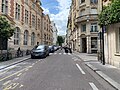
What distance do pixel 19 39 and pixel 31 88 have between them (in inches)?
1027

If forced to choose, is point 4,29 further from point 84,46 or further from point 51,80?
point 84,46

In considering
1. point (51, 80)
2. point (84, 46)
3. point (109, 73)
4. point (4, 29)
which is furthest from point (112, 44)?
point (84, 46)

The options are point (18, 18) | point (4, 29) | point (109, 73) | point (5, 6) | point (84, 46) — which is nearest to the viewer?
point (109, 73)

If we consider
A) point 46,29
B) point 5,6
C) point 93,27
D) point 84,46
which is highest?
point 46,29

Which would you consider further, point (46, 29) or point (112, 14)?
point (46, 29)

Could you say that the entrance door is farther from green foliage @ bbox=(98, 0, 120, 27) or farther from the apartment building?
green foliage @ bbox=(98, 0, 120, 27)

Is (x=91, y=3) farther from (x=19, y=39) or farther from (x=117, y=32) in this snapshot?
(x=117, y=32)

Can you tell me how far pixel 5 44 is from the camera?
2652 centimetres

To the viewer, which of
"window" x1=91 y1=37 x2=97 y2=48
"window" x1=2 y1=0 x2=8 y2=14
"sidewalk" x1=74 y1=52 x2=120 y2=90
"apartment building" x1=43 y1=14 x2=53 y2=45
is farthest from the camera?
"apartment building" x1=43 y1=14 x2=53 y2=45

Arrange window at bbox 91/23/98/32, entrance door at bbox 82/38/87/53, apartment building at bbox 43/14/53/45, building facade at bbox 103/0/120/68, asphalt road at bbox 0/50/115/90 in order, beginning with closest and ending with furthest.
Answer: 1. asphalt road at bbox 0/50/115/90
2. building facade at bbox 103/0/120/68
3. window at bbox 91/23/98/32
4. entrance door at bbox 82/38/87/53
5. apartment building at bbox 43/14/53/45

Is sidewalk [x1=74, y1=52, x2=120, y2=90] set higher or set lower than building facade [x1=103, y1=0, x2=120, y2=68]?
lower

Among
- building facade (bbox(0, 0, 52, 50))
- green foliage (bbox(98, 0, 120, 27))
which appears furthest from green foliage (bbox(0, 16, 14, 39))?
green foliage (bbox(98, 0, 120, 27))

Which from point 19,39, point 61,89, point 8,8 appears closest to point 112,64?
point 61,89

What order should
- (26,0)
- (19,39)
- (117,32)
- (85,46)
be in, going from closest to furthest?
1. (117,32)
2. (19,39)
3. (26,0)
4. (85,46)
